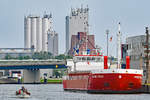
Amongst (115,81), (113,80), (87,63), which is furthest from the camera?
(87,63)

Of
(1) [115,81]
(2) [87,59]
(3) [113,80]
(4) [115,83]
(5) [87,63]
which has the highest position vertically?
(2) [87,59]

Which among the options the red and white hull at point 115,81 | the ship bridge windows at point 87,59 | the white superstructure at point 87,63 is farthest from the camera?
the ship bridge windows at point 87,59

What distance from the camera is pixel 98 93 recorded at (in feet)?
390

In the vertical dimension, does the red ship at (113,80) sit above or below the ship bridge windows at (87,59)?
below

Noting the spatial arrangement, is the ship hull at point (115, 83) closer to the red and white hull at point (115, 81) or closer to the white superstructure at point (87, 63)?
the red and white hull at point (115, 81)

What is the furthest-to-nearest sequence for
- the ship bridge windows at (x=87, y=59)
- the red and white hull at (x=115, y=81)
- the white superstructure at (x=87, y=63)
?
the ship bridge windows at (x=87, y=59)
the white superstructure at (x=87, y=63)
the red and white hull at (x=115, y=81)

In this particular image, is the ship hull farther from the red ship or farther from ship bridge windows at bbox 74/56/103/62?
ship bridge windows at bbox 74/56/103/62

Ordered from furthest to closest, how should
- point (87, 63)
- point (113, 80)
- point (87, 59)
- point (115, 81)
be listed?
point (87, 59)
point (87, 63)
point (113, 80)
point (115, 81)

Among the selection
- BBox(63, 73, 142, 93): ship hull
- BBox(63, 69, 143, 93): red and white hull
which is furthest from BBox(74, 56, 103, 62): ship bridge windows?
BBox(63, 69, 143, 93): red and white hull

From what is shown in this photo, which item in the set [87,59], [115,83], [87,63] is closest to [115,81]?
[115,83]

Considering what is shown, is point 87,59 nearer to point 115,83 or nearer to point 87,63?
point 87,63

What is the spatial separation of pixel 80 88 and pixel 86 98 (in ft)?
87.6

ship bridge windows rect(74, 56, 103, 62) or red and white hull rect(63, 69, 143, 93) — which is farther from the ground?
ship bridge windows rect(74, 56, 103, 62)

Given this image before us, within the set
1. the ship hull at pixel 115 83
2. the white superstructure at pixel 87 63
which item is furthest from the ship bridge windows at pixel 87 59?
the ship hull at pixel 115 83
